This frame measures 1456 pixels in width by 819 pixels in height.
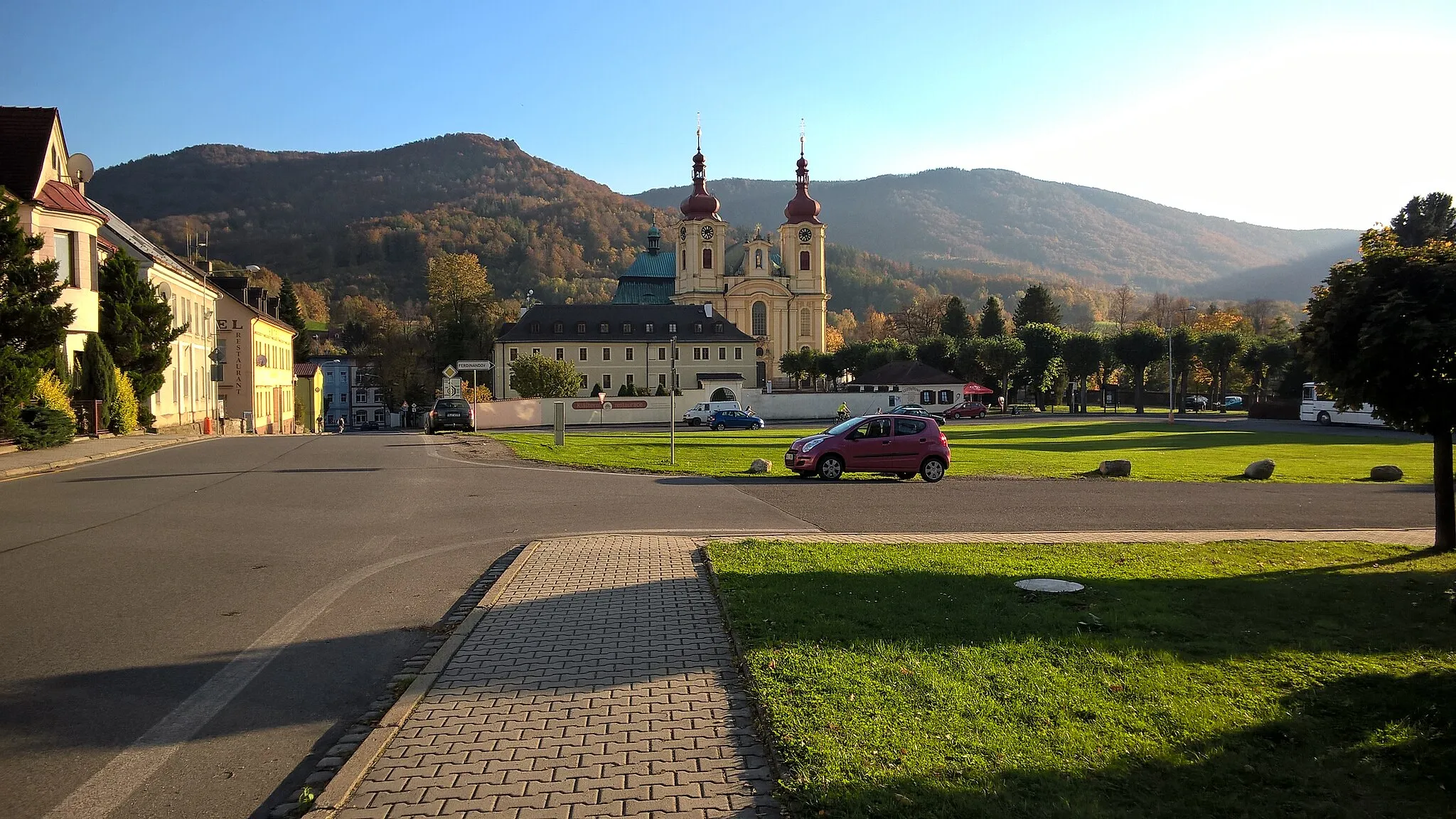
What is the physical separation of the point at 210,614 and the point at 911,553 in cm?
739

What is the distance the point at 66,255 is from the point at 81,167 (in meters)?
11.1

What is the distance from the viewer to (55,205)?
1196 inches

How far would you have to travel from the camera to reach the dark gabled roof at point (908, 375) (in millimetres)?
82062

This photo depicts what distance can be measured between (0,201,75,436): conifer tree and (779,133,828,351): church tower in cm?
9293

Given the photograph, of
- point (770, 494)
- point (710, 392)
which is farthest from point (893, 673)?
point (710, 392)

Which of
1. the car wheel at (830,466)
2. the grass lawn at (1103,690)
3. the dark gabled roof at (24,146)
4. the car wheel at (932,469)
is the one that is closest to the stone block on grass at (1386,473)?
the car wheel at (932,469)

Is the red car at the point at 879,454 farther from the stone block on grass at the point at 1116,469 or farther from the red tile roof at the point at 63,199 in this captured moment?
the red tile roof at the point at 63,199

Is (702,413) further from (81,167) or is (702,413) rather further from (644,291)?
(644,291)

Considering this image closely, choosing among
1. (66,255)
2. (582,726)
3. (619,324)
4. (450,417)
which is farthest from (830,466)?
(619,324)

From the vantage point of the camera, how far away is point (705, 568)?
34.1ft

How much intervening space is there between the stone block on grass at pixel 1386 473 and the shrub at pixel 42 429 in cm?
3537

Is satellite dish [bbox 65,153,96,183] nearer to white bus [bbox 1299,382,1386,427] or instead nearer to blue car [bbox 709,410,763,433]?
blue car [bbox 709,410,763,433]

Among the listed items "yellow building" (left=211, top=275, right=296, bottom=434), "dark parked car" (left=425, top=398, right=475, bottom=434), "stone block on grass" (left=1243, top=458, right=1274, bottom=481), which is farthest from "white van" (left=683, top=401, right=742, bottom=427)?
"stone block on grass" (left=1243, top=458, right=1274, bottom=481)

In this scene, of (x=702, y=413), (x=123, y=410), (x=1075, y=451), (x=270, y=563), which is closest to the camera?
(x=270, y=563)
